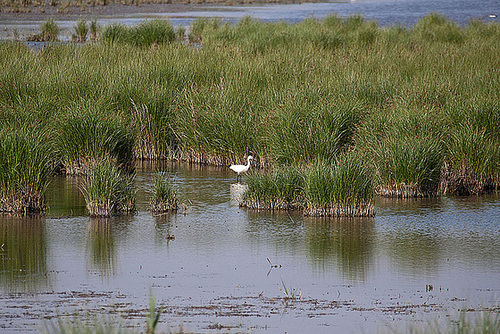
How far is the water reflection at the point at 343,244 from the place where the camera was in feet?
24.9

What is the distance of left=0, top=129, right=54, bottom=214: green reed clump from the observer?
9.59 m

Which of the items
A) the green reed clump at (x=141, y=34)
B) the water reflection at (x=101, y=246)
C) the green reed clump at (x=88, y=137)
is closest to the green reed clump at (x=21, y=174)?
the water reflection at (x=101, y=246)

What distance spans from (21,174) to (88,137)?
7.50 feet

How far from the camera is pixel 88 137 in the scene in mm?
11836

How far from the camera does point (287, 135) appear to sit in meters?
11.8

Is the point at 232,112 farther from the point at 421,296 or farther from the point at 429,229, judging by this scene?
the point at 421,296

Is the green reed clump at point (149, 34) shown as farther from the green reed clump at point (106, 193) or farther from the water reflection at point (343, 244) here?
the water reflection at point (343, 244)

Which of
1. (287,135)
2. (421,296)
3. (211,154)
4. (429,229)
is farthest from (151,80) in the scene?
(421,296)

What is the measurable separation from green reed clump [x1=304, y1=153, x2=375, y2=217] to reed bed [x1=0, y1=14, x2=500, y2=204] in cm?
49

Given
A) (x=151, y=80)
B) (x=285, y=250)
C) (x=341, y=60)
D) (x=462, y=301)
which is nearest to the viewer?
(x=462, y=301)

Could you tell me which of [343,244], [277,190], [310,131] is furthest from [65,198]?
[343,244]

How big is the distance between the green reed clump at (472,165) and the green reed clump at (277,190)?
8.75ft

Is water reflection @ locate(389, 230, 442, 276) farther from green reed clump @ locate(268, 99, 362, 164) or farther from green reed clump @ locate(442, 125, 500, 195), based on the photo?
green reed clump @ locate(268, 99, 362, 164)

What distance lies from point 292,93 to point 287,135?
5.03ft
